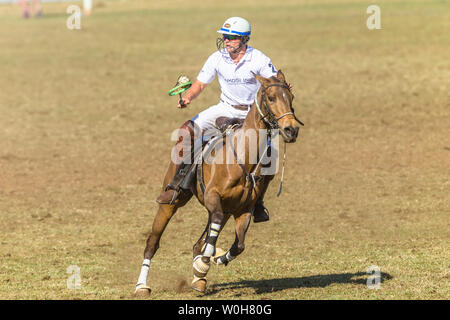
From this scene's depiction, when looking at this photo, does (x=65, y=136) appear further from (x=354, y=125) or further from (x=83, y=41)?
(x=83, y=41)

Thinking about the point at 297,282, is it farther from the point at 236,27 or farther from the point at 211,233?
the point at 236,27

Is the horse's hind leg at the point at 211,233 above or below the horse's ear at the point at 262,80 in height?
below

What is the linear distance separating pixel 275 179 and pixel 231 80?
9368 mm

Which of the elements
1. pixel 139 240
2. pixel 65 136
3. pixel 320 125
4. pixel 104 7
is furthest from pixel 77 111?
pixel 104 7

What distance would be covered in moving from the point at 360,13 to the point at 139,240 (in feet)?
107

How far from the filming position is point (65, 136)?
83.7 ft

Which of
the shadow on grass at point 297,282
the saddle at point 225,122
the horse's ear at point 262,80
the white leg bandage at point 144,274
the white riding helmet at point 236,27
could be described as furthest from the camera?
the shadow on grass at point 297,282

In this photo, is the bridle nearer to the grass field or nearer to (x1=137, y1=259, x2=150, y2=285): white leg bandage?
the grass field

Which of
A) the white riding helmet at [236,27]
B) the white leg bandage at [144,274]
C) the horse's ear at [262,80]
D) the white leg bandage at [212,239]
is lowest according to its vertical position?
the white leg bandage at [144,274]

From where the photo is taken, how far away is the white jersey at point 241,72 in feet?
38.0

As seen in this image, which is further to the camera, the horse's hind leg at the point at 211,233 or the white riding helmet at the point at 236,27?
the white riding helmet at the point at 236,27

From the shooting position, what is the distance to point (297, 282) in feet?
41.4

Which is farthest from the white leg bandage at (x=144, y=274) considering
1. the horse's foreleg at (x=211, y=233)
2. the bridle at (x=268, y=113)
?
the bridle at (x=268, y=113)

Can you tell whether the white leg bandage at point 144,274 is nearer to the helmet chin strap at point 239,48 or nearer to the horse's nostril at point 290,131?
the horse's nostril at point 290,131
